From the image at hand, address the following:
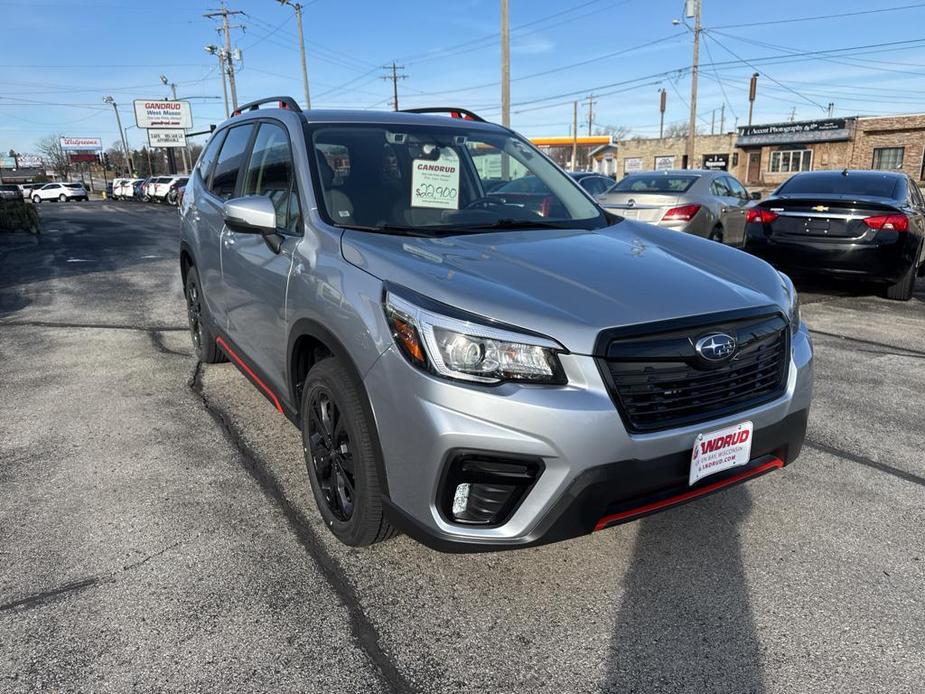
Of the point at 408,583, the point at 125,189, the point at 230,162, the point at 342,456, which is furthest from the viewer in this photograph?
the point at 125,189

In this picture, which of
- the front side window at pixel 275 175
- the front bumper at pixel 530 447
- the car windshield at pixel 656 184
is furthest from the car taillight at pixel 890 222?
the front side window at pixel 275 175

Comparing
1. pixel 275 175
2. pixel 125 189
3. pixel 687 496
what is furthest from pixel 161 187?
pixel 687 496

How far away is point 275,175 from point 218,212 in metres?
0.87

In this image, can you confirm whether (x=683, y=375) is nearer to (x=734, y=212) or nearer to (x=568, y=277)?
(x=568, y=277)

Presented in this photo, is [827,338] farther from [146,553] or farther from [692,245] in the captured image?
[146,553]

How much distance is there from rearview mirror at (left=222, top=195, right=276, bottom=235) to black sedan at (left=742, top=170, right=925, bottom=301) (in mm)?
6591

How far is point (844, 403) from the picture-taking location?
4508mm

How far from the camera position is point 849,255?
7363 mm

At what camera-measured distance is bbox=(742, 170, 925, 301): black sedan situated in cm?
724

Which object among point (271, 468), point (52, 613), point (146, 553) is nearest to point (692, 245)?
point (271, 468)

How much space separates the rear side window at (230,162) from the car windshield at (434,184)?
950 millimetres

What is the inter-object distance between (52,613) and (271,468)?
1273mm

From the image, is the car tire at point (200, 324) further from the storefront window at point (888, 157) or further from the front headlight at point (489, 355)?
the storefront window at point (888, 157)

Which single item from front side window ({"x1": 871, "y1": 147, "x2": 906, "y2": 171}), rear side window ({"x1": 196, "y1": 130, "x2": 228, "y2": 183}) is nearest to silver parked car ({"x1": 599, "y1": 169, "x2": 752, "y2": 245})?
rear side window ({"x1": 196, "y1": 130, "x2": 228, "y2": 183})
